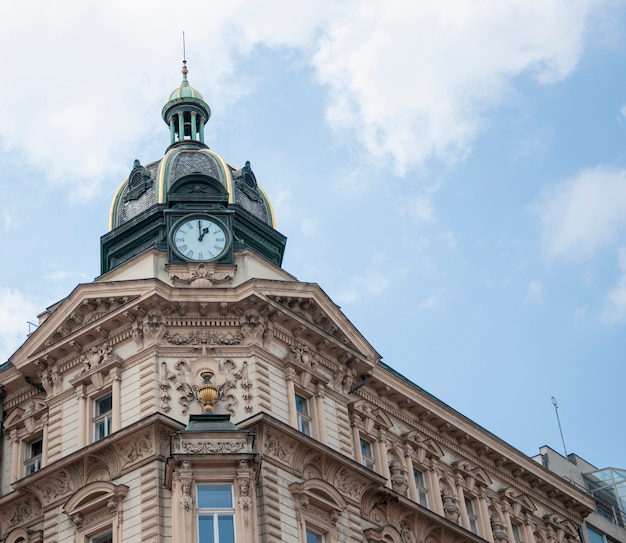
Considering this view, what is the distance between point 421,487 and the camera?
171 ft

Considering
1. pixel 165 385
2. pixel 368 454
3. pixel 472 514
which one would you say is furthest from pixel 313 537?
pixel 472 514

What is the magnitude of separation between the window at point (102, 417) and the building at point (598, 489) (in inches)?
1041

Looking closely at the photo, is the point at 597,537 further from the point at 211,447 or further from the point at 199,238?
the point at 211,447

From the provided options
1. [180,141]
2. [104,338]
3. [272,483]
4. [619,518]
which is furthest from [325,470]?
[619,518]

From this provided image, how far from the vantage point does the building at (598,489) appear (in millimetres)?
65250

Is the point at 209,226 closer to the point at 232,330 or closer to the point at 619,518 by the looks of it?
the point at 232,330

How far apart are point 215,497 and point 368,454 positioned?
33.9 feet

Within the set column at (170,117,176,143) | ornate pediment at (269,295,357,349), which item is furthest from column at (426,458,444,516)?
column at (170,117,176,143)

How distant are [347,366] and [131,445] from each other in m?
9.58

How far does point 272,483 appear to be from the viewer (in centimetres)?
4241

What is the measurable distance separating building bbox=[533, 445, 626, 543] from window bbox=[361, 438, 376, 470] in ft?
56.0

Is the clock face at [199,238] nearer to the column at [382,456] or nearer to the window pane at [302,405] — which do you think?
the window pane at [302,405]

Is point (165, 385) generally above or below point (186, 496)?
above

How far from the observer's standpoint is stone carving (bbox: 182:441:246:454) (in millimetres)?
41281
